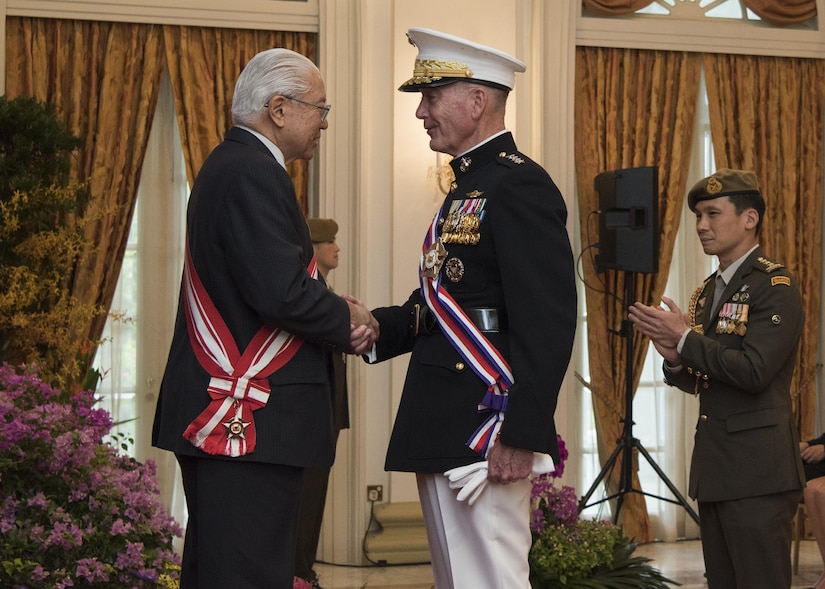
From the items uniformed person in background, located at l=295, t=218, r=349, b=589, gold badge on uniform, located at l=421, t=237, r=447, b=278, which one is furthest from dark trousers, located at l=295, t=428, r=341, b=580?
gold badge on uniform, located at l=421, t=237, r=447, b=278

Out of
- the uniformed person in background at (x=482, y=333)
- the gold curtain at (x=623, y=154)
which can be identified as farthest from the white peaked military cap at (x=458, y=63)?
the gold curtain at (x=623, y=154)

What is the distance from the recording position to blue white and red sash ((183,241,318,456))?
239 cm

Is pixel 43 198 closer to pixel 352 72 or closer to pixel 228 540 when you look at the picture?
pixel 352 72

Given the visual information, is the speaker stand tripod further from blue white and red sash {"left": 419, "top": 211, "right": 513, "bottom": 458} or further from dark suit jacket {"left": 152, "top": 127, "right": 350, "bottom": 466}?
dark suit jacket {"left": 152, "top": 127, "right": 350, "bottom": 466}

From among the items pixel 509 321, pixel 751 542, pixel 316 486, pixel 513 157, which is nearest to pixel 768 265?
pixel 751 542

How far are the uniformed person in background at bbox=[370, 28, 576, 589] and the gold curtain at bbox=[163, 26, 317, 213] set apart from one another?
2980 millimetres

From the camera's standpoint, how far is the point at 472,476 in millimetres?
2402

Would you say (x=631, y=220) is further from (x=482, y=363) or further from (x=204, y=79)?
(x=482, y=363)

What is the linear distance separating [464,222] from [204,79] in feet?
10.9

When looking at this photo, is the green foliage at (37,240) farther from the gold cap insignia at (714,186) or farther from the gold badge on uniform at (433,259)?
the gold cap insignia at (714,186)

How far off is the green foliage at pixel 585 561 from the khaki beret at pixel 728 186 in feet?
4.79

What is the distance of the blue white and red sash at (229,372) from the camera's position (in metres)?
2.39

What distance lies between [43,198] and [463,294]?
2949 mm

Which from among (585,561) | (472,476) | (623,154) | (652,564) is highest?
(623,154)
